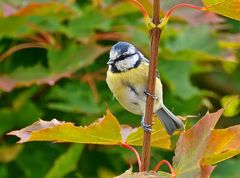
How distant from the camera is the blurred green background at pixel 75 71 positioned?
2.05 m

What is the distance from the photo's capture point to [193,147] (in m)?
1.13

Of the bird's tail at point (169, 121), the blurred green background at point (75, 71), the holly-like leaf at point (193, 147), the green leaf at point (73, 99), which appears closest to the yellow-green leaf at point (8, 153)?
the blurred green background at point (75, 71)

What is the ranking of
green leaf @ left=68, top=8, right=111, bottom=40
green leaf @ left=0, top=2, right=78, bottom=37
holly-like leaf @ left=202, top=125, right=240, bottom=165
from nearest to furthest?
holly-like leaf @ left=202, top=125, right=240, bottom=165, green leaf @ left=0, top=2, right=78, bottom=37, green leaf @ left=68, top=8, right=111, bottom=40

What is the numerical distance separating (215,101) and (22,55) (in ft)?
3.03

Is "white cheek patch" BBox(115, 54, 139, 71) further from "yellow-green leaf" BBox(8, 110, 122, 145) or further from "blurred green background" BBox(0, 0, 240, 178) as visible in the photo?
"yellow-green leaf" BBox(8, 110, 122, 145)

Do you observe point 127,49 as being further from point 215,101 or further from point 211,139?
point 215,101

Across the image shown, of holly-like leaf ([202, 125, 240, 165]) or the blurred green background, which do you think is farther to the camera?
the blurred green background

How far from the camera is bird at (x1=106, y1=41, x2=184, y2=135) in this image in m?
1.55

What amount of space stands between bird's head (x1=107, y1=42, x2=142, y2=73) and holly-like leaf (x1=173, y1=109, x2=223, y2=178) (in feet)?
1.62

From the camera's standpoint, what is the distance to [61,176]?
1930 mm

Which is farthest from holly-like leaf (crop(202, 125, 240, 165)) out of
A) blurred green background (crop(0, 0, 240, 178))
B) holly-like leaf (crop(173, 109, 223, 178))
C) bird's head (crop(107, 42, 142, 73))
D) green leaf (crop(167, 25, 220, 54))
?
green leaf (crop(167, 25, 220, 54))

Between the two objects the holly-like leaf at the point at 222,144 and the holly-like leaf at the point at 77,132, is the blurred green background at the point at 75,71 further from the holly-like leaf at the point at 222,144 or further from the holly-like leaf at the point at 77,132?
the holly-like leaf at the point at 222,144

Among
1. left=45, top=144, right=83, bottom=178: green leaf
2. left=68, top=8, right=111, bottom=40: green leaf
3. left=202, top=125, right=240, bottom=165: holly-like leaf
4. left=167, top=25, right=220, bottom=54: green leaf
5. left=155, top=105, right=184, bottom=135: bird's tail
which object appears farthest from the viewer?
left=167, top=25, right=220, bottom=54: green leaf

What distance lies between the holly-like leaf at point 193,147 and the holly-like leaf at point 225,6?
17 centimetres
